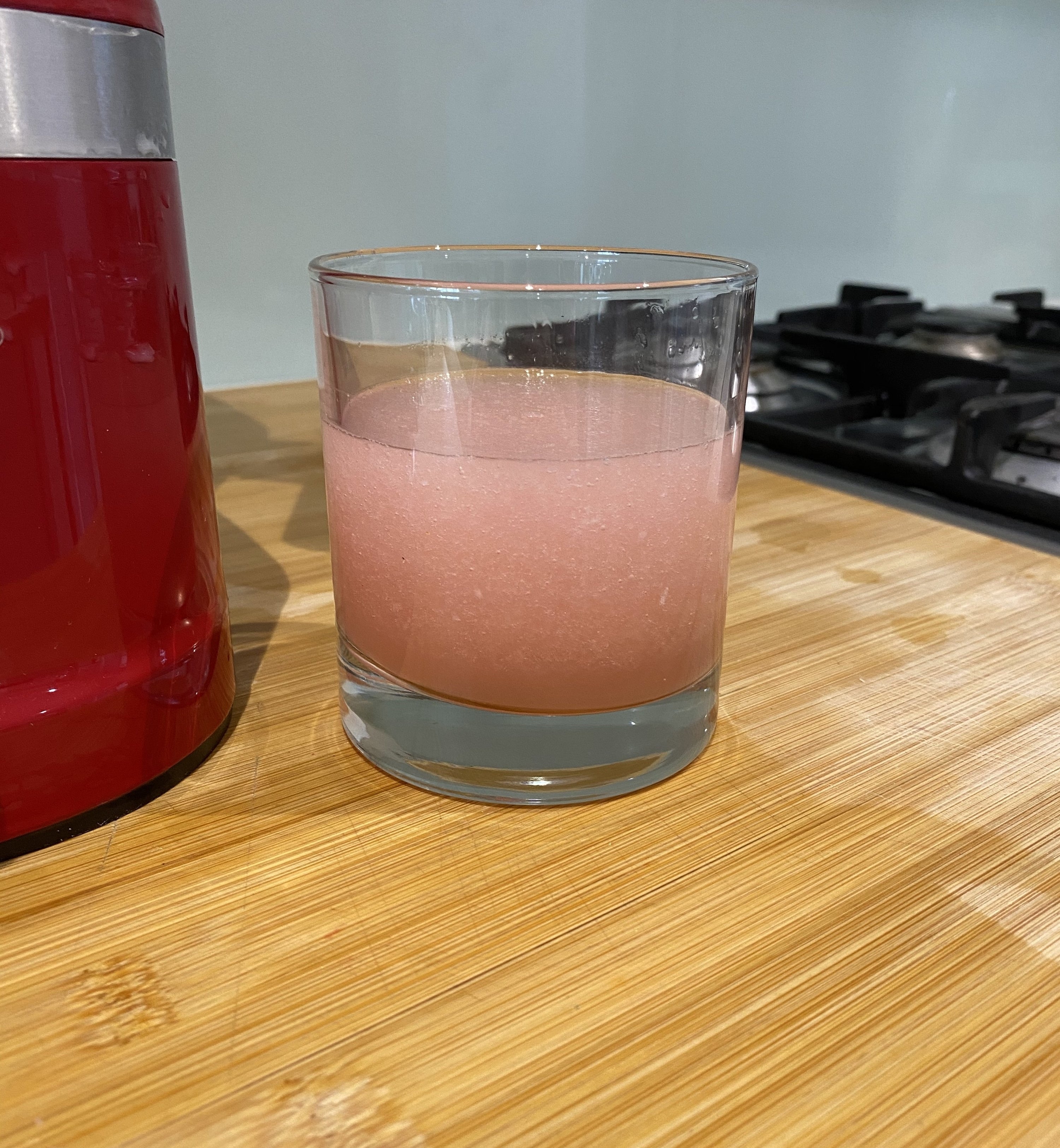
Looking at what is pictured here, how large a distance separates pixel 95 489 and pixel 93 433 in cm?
2

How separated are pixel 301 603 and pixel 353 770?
183 millimetres

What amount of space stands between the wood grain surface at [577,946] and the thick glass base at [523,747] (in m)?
0.01

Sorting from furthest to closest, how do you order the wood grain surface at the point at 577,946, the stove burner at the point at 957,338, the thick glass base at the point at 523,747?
the stove burner at the point at 957,338, the thick glass base at the point at 523,747, the wood grain surface at the point at 577,946

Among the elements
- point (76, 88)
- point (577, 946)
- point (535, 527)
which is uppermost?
point (76, 88)

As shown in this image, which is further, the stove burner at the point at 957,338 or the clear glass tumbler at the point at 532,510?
the stove burner at the point at 957,338

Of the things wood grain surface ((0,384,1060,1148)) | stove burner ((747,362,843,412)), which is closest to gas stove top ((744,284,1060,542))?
stove burner ((747,362,843,412))

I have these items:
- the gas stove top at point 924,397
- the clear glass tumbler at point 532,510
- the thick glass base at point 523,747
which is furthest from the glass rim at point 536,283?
the gas stove top at point 924,397

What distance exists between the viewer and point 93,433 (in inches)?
13.7

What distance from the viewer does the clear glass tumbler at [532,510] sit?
0.35m

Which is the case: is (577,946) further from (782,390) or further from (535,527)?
(782,390)

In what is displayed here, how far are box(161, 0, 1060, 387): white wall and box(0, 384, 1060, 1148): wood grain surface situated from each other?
0.63m

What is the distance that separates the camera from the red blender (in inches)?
12.3

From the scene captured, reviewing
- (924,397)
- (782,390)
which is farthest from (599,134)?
(924,397)

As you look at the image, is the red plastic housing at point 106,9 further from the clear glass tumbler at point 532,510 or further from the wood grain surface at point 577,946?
the wood grain surface at point 577,946
